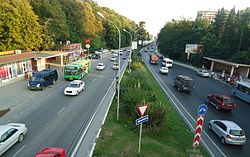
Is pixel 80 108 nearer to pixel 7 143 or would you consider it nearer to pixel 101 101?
pixel 101 101

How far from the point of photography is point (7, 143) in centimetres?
1191

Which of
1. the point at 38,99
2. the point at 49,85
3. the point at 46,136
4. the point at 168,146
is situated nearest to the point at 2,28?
the point at 49,85

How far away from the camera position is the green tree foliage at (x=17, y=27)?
119 ft

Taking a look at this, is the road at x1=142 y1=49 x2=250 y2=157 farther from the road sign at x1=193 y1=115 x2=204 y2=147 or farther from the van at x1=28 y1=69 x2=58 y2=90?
the van at x1=28 y1=69 x2=58 y2=90

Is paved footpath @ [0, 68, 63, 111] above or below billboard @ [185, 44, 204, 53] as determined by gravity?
below

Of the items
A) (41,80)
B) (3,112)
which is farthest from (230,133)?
(41,80)

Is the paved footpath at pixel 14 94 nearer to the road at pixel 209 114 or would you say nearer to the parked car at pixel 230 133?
the road at pixel 209 114

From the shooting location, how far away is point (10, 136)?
12289mm

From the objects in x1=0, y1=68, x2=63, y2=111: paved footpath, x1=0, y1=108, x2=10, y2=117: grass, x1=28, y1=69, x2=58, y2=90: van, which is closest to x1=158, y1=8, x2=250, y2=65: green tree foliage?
x1=28, y1=69, x2=58, y2=90: van

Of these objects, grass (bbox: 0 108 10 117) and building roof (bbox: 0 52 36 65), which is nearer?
grass (bbox: 0 108 10 117)

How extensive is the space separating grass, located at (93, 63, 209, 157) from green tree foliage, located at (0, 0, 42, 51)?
31051 mm

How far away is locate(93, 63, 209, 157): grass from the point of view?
12305mm

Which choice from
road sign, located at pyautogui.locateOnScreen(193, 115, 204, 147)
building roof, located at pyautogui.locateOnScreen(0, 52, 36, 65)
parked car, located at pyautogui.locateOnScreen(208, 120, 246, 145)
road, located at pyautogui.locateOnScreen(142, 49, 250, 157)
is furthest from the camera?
building roof, located at pyautogui.locateOnScreen(0, 52, 36, 65)

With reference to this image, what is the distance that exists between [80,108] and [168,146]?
9.97 meters
